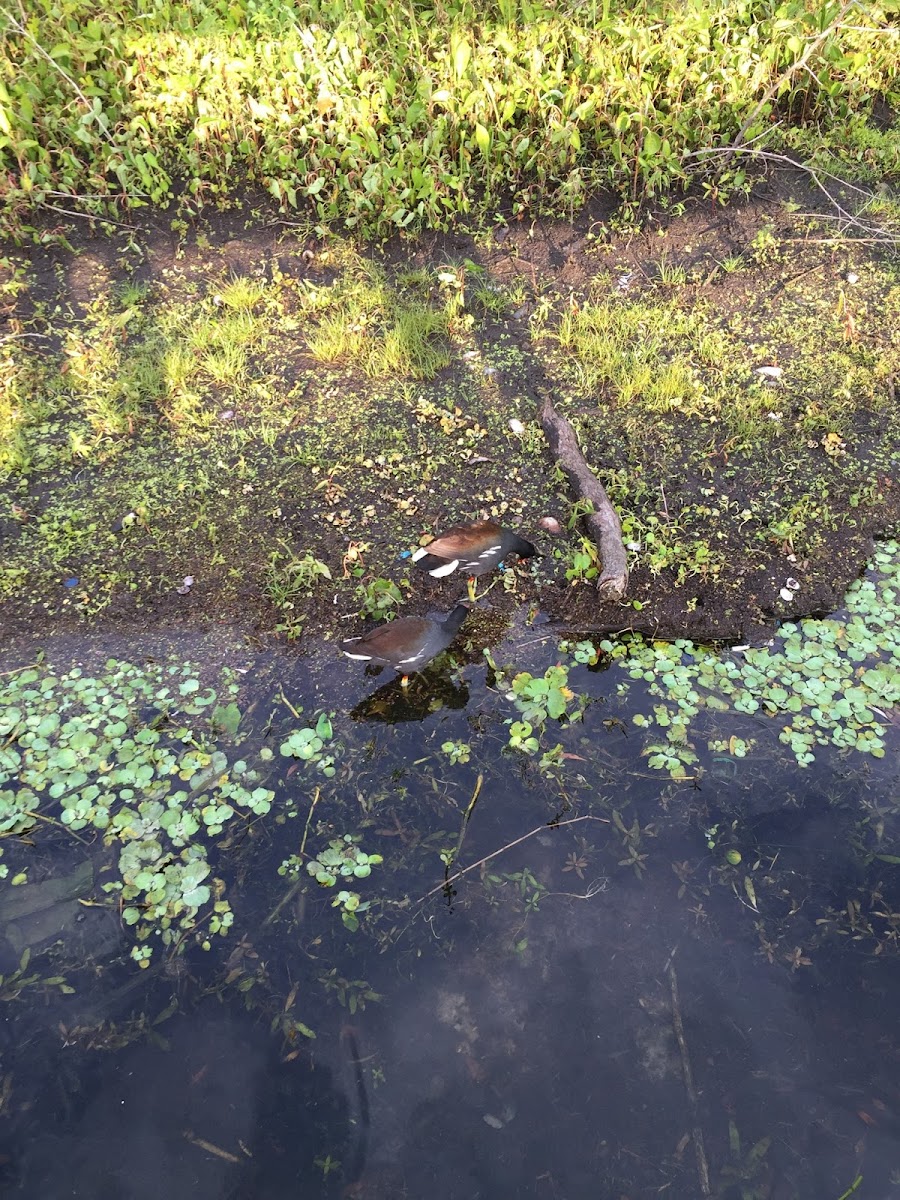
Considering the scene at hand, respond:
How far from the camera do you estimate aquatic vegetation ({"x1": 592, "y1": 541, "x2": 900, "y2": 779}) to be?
297 centimetres

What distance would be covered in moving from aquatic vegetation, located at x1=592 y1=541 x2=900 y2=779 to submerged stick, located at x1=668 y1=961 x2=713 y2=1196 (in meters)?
0.77

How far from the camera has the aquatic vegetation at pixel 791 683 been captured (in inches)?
117

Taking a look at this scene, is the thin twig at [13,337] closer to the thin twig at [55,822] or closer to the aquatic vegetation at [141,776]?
the aquatic vegetation at [141,776]

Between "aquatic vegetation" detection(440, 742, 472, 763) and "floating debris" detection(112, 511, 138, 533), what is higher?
"floating debris" detection(112, 511, 138, 533)

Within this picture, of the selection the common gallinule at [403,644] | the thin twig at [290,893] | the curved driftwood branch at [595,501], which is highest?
the curved driftwood branch at [595,501]

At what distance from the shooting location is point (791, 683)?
3160 mm

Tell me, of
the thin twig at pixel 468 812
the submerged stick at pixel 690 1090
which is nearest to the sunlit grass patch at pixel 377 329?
the thin twig at pixel 468 812

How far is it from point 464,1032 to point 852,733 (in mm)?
1863

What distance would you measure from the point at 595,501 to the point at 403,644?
123 cm

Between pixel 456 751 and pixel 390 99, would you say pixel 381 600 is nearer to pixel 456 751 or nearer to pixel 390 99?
pixel 456 751

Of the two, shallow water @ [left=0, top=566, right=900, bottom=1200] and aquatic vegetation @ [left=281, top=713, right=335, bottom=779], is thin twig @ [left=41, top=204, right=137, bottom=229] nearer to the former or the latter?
shallow water @ [left=0, top=566, right=900, bottom=1200]

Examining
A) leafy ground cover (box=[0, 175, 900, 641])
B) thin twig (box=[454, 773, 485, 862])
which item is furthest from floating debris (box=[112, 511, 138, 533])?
thin twig (box=[454, 773, 485, 862])

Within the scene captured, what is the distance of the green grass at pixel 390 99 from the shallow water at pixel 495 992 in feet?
12.5

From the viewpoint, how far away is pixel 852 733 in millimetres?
2994
